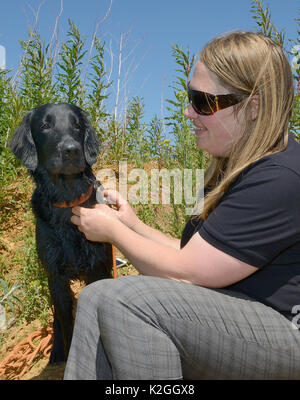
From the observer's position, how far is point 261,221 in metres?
1.54

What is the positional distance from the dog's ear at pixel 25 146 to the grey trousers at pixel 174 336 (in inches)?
56.9

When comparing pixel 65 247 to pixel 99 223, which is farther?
pixel 65 247

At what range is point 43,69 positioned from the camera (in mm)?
5211

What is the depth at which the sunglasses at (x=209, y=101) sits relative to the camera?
181cm

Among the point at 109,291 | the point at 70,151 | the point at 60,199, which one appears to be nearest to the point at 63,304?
the point at 60,199

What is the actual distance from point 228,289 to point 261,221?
0.39 m

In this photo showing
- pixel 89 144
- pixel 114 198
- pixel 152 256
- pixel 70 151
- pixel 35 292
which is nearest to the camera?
pixel 152 256

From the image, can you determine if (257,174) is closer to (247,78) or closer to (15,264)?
(247,78)

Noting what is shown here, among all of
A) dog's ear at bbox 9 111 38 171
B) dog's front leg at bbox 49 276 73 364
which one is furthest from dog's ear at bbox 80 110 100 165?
dog's front leg at bbox 49 276 73 364

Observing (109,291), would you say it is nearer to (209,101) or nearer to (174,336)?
(174,336)

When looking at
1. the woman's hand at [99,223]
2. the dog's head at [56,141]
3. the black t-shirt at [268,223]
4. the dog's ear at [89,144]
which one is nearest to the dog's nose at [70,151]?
the dog's head at [56,141]

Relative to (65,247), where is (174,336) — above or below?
below

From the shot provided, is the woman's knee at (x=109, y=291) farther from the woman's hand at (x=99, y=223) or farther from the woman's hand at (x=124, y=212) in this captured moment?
the woman's hand at (x=124, y=212)

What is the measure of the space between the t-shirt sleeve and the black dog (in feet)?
4.53
